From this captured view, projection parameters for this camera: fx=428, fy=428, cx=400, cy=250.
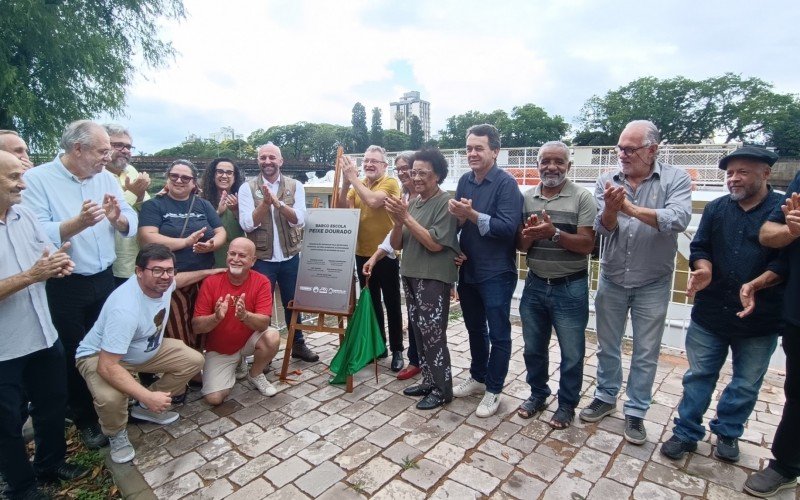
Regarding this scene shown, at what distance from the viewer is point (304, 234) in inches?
160

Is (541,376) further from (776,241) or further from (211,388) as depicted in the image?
(211,388)

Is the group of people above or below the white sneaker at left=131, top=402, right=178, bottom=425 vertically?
above

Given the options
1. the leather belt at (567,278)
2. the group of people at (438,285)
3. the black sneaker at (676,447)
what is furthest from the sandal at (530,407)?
the leather belt at (567,278)

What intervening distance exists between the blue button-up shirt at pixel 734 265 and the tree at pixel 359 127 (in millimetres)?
67610

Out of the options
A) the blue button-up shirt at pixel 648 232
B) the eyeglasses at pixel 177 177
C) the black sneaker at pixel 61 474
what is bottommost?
the black sneaker at pixel 61 474

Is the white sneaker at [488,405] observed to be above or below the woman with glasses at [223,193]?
below

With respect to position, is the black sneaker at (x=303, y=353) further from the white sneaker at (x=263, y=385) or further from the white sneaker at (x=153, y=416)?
the white sneaker at (x=153, y=416)

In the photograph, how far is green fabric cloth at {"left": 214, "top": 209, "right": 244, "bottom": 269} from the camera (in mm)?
3945

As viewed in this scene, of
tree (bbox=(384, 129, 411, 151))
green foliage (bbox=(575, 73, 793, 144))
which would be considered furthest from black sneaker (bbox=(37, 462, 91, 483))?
tree (bbox=(384, 129, 411, 151))

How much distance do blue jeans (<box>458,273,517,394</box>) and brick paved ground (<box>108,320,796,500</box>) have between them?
0.28 m

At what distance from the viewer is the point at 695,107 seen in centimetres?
4625

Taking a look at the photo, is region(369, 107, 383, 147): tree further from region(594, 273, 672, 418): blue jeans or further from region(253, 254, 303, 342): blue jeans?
region(594, 273, 672, 418): blue jeans

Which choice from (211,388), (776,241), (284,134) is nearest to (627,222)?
(776,241)

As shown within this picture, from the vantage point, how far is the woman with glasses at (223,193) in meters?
3.94
